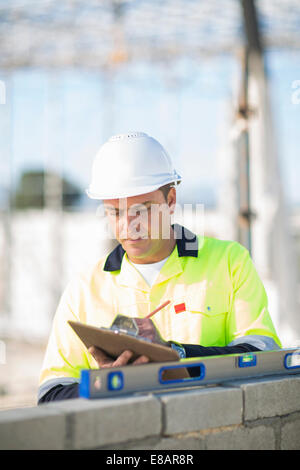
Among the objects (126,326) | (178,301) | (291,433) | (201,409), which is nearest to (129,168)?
(178,301)

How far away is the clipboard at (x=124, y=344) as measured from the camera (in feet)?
5.52

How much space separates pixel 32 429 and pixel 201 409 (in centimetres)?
55

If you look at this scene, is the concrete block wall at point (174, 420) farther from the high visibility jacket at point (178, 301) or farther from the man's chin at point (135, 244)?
the man's chin at point (135, 244)

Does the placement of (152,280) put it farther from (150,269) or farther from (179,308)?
(179,308)

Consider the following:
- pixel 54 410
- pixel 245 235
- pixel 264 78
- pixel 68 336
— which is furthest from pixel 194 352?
pixel 264 78

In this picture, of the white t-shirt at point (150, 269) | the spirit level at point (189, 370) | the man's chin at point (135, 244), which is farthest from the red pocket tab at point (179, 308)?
the spirit level at point (189, 370)

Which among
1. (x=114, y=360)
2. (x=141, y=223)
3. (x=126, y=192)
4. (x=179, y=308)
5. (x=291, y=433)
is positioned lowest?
(x=291, y=433)

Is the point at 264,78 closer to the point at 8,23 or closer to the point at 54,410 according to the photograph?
the point at 54,410

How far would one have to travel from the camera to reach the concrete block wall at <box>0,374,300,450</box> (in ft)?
4.72

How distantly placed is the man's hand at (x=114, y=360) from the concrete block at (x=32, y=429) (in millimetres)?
358

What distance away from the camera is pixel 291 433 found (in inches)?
75.9

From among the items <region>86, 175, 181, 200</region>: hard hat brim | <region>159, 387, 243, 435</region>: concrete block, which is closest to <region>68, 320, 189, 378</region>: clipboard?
<region>159, 387, 243, 435</region>: concrete block
